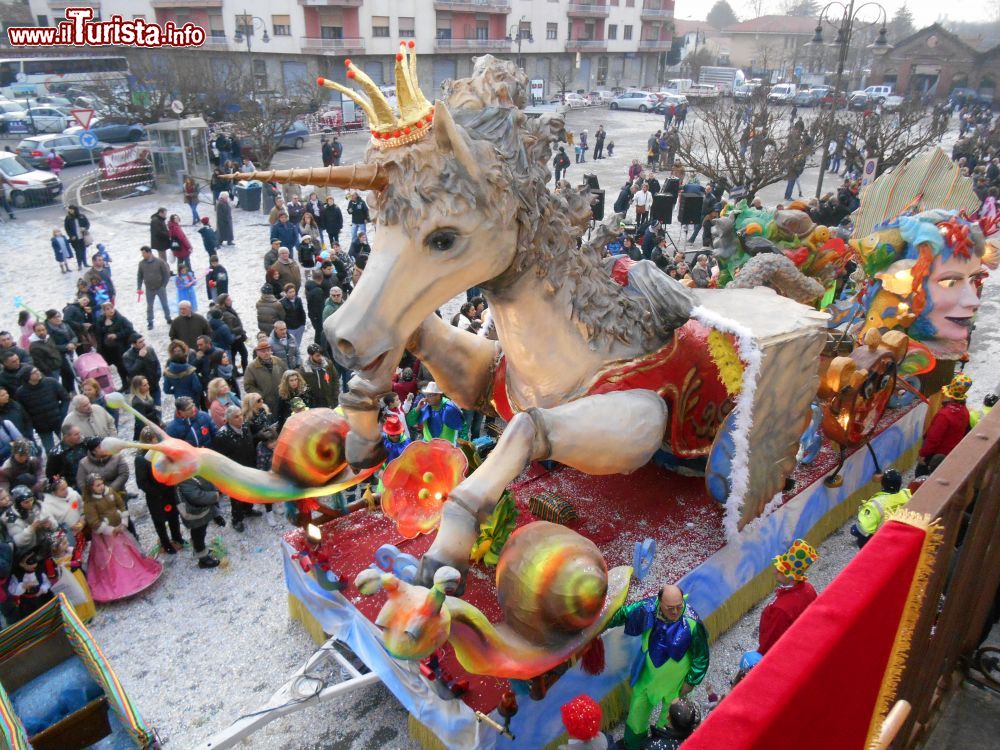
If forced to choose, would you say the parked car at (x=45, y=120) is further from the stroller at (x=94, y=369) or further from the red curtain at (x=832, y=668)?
the red curtain at (x=832, y=668)

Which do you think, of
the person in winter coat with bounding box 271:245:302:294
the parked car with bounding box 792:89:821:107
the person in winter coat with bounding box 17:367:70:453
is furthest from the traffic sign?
the parked car with bounding box 792:89:821:107

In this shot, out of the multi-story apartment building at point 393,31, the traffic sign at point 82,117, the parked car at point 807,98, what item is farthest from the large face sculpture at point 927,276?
the parked car at point 807,98

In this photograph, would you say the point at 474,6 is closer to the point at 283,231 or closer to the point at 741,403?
the point at 283,231

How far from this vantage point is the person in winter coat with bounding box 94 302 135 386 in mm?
8516

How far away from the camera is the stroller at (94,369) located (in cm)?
788

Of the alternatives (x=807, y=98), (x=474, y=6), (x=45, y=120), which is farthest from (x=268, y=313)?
(x=807, y=98)

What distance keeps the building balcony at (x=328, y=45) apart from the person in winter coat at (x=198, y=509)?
3388 cm

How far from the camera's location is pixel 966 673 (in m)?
2.91

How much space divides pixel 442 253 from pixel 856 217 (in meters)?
5.68

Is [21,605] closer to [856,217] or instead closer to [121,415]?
[121,415]

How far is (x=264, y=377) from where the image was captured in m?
7.37

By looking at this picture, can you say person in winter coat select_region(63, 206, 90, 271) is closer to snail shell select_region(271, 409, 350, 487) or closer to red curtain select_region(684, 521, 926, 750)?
snail shell select_region(271, 409, 350, 487)

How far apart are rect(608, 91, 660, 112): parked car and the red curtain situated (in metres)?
40.1

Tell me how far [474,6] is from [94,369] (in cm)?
3760
